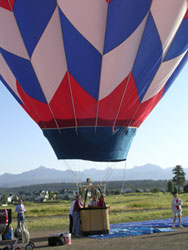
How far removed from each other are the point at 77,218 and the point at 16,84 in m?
5.77

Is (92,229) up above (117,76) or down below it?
below

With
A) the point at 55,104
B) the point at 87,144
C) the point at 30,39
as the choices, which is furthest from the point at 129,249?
the point at 30,39

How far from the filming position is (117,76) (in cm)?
1502

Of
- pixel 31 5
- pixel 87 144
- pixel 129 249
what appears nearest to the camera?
pixel 129 249

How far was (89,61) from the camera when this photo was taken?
1467 centimetres

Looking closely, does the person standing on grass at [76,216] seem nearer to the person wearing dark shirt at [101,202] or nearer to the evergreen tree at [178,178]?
the person wearing dark shirt at [101,202]

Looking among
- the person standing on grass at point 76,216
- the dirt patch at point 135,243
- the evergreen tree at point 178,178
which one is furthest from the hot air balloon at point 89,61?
the evergreen tree at point 178,178

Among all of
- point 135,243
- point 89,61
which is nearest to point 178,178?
point 89,61

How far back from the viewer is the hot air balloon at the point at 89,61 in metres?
14.3

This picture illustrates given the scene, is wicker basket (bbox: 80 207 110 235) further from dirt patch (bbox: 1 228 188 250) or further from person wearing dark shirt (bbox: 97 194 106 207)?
dirt patch (bbox: 1 228 188 250)

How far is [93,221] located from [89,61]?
19.1 ft

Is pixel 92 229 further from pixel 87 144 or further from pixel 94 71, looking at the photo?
pixel 94 71

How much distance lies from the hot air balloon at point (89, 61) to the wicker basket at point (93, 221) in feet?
6.56

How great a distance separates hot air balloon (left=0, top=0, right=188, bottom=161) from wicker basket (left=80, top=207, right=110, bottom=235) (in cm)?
200
